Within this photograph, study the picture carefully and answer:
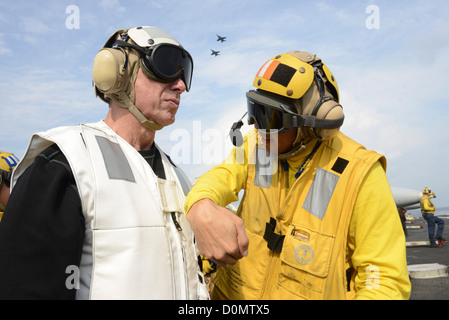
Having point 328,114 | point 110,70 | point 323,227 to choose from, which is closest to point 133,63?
point 110,70

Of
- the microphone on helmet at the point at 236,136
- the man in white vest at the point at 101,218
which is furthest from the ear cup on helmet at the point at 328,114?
the man in white vest at the point at 101,218

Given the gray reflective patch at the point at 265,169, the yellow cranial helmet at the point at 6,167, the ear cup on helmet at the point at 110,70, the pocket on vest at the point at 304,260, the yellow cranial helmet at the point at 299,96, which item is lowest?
the pocket on vest at the point at 304,260

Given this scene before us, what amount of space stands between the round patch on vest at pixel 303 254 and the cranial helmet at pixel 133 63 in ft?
5.05

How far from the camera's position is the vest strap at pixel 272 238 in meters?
2.18

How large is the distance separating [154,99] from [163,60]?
1.13ft

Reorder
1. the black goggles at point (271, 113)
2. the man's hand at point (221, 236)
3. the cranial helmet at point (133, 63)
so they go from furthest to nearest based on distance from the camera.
A: the cranial helmet at point (133, 63) → the black goggles at point (271, 113) → the man's hand at point (221, 236)

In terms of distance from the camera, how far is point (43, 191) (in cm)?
170

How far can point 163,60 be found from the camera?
260 centimetres

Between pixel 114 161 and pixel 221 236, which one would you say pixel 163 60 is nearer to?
pixel 114 161

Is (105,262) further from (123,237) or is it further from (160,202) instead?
(160,202)

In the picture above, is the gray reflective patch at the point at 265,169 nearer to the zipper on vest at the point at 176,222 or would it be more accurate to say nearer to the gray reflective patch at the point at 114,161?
the zipper on vest at the point at 176,222

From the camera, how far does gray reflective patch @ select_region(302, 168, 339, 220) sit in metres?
2.09

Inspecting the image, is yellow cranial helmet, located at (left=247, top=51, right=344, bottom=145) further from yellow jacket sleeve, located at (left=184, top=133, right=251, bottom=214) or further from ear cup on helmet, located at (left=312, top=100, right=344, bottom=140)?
yellow jacket sleeve, located at (left=184, top=133, right=251, bottom=214)

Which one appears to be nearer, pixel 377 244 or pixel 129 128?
pixel 377 244
